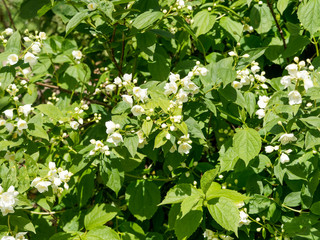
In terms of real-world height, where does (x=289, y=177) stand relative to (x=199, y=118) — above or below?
below

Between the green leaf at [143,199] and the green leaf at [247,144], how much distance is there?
584 mm

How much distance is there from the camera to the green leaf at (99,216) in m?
2.20

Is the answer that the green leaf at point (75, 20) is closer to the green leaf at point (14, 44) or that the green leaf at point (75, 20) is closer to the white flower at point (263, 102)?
the green leaf at point (14, 44)

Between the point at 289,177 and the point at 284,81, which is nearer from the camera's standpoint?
the point at 284,81

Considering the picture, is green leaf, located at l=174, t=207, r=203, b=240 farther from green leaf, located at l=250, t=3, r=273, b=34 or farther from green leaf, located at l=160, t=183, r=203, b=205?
green leaf, located at l=250, t=3, r=273, b=34

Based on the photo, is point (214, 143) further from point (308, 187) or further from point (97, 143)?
point (97, 143)

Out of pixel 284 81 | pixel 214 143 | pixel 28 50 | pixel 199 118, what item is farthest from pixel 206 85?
pixel 28 50

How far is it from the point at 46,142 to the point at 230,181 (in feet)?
3.58

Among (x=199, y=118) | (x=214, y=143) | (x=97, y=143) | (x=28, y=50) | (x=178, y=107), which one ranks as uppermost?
(x=28, y=50)

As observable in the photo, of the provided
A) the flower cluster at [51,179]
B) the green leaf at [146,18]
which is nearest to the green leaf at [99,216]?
the flower cluster at [51,179]

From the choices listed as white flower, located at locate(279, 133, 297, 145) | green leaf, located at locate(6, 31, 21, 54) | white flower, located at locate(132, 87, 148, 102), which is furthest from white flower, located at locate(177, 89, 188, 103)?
green leaf, located at locate(6, 31, 21, 54)

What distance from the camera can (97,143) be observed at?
6.88 feet

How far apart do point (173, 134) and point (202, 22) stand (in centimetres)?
84

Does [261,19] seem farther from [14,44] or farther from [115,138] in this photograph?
[14,44]
